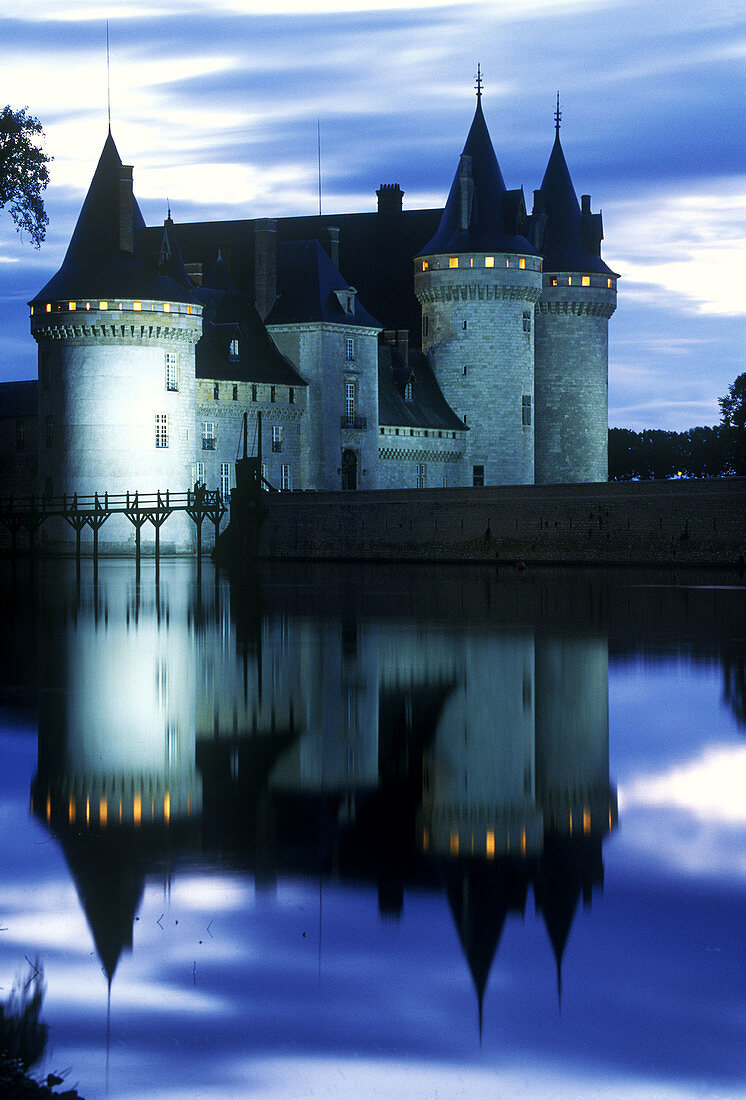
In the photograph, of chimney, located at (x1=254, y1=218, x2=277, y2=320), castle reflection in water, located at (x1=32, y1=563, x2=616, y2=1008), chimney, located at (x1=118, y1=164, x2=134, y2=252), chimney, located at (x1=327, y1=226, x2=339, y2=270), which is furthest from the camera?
chimney, located at (x1=327, y1=226, x2=339, y2=270)

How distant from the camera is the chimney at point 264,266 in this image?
57844 mm

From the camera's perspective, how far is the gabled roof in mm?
56750

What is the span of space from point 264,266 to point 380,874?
51.9m

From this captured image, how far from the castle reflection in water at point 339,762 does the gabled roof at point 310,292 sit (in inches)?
1462

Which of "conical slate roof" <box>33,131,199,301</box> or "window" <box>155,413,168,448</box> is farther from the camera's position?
"window" <box>155,413,168,448</box>

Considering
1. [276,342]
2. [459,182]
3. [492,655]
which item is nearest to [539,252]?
[459,182]

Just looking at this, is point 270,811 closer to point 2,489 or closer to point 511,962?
point 511,962

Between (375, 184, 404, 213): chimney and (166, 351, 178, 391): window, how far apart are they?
1884 cm

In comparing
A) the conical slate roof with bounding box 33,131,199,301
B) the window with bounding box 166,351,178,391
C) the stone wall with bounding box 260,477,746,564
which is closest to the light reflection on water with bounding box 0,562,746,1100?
the stone wall with bounding box 260,477,746,564

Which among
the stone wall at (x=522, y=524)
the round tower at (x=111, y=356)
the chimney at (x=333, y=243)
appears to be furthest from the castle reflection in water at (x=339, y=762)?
the chimney at (x=333, y=243)

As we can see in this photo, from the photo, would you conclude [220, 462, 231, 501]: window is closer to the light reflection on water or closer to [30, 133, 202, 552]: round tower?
[30, 133, 202, 552]: round tower

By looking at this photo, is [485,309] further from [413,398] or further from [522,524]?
[522,524]

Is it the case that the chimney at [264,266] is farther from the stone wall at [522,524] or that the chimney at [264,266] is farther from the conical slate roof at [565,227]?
the stone wall at [522,524]

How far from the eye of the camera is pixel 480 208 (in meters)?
60.2
